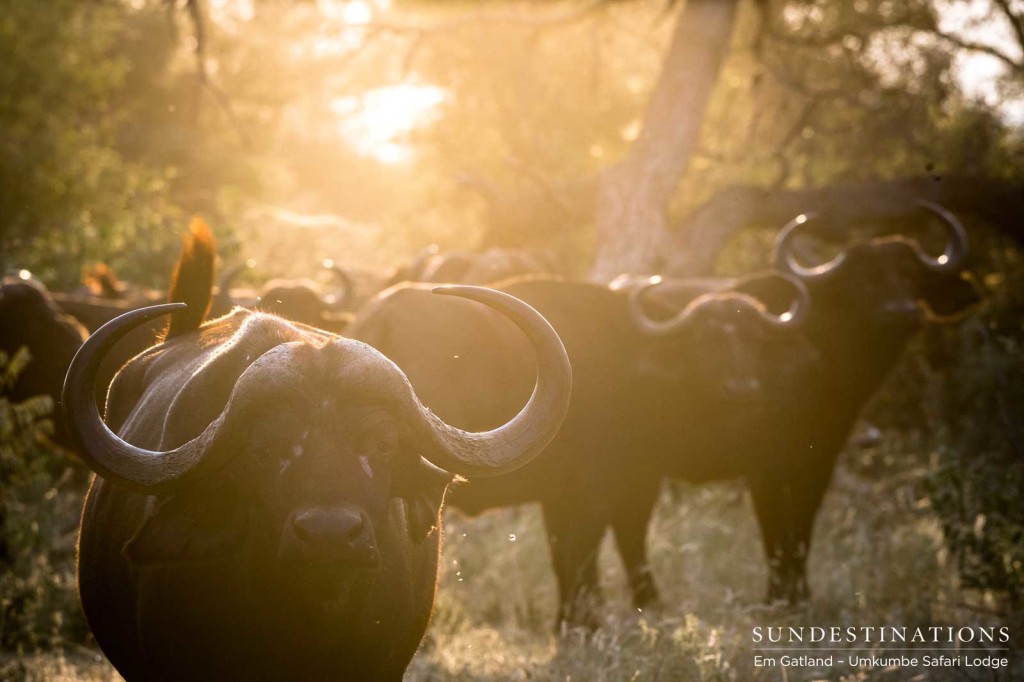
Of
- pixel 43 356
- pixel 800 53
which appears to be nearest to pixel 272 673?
pixel 43 356

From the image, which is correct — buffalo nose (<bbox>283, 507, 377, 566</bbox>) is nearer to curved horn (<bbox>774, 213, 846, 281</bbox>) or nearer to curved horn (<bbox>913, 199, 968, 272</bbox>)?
curved horn (<bbox>774, 213, 846, 281</bbox>)

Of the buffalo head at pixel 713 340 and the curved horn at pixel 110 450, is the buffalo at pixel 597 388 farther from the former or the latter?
the curved horn at pixel 110 450

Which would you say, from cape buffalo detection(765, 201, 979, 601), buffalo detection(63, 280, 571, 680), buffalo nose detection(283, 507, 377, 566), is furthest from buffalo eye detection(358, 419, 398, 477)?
cape buffalo detection(765, 201, 979, 601)

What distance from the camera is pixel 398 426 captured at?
11.5ft

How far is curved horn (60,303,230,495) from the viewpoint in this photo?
3.27 meters

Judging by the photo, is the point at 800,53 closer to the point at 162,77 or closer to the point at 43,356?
the point at 43,356

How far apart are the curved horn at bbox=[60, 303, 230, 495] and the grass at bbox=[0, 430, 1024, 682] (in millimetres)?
2066

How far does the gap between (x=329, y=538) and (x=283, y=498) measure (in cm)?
26

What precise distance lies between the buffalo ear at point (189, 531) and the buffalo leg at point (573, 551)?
419cm

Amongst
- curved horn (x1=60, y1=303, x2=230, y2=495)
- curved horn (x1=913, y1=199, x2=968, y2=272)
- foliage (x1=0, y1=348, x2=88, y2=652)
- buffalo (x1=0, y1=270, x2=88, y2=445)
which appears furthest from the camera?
curved horn (x1=913, y1=199, x2=968, y2=272)


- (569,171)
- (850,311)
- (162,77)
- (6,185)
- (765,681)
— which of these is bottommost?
(765,681)

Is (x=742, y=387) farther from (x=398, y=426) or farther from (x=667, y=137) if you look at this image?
(x=667, y=137)

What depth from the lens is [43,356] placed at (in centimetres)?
858

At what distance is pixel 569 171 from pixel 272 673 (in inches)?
695
